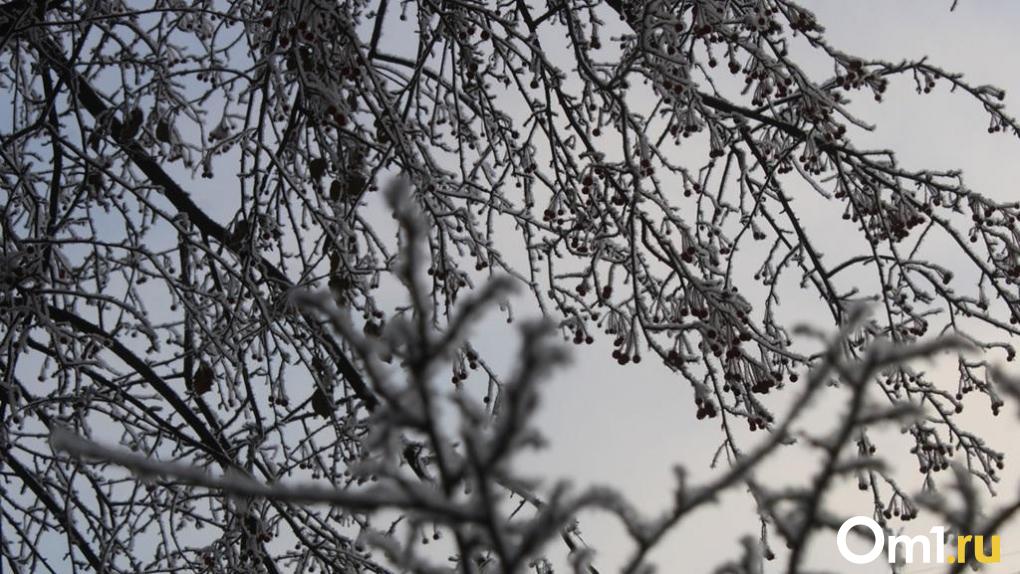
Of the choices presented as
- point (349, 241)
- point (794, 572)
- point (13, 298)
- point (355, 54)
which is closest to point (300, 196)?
point (349, 241)

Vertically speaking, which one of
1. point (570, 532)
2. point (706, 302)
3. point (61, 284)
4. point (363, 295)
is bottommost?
point (570, 532)

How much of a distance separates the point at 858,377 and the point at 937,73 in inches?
139

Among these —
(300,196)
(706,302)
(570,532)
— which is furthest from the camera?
(300,196)

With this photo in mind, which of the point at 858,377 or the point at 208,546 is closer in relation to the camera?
the point at 858,377

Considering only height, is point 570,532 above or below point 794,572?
above

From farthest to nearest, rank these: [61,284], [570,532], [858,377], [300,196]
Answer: [61,284] → [300,196] → [570,532] → [858,377]

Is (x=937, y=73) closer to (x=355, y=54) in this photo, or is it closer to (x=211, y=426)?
(x=355, y=54)

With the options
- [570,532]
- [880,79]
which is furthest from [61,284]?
[880,79]

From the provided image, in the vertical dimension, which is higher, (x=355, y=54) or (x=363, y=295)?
(x=355, y=54)

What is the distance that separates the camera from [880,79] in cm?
407

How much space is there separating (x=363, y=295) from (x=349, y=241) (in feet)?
0.63

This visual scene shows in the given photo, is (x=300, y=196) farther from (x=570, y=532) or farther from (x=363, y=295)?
(x=570, y=532)

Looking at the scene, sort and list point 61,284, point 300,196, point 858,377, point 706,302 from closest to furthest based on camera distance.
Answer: point 858,377 < point 706,302 < point 300,196 < point 61,284

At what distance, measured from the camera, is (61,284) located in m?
4.57
